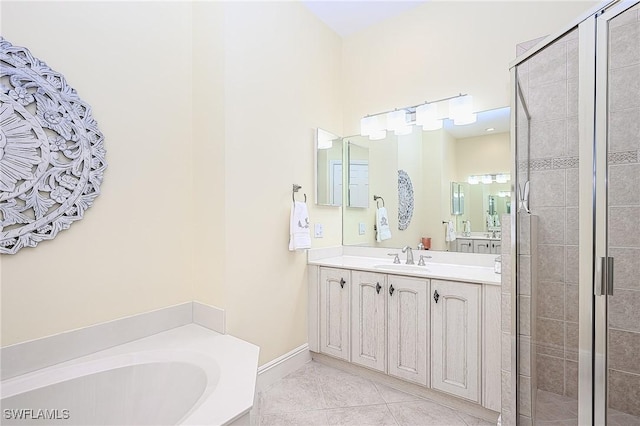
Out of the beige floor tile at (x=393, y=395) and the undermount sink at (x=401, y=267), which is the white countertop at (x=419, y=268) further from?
the beige floor tile at (x=393, y=395)

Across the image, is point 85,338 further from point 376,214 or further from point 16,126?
point 376,214

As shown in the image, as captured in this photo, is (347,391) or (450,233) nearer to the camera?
(347,391)

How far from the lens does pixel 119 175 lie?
169 centimetres

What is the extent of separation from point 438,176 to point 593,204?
1287 millimetres

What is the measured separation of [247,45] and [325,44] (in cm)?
102

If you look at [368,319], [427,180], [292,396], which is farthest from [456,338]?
[427,180]

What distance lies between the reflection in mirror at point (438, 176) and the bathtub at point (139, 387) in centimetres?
159

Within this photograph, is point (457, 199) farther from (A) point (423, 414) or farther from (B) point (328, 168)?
(A) point (423, 414)

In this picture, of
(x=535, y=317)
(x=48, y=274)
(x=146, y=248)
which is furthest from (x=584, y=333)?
(x=48, y=274)

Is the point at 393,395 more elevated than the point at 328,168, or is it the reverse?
the point at 328,168

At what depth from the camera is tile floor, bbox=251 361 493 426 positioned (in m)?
1.83

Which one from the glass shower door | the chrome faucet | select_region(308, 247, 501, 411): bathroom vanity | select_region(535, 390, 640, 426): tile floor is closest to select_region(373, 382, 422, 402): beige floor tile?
select_region(308, 247, 501, 411): bathroom vanity

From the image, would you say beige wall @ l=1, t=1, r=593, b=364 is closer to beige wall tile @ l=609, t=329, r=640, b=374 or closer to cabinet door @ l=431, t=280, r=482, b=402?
cabinet door @ l=431, t=280, r=482, b=402

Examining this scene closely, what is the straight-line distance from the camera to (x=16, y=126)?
1.35 metres
